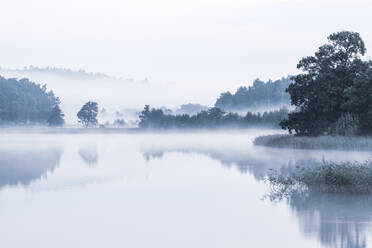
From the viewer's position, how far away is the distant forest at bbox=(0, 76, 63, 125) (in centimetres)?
15650

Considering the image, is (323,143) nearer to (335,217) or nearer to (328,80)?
(328,80)

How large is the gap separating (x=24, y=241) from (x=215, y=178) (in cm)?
1639

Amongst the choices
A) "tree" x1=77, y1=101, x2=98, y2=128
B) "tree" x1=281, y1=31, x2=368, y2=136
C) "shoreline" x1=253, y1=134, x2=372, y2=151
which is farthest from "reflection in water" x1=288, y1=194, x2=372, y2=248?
"tree" x1=77, y1=101, x2=98, y2=128

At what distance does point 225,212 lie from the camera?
19031 millimetres

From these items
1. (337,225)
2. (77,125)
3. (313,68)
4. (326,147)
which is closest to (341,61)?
(313,68)

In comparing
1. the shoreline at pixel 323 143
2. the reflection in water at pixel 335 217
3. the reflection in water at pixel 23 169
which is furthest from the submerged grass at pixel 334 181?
the shoreline at pixel 323 143

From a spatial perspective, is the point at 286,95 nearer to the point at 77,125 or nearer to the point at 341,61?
the point at 77,125

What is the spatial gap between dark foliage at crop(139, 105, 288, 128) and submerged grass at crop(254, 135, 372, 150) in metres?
53.3

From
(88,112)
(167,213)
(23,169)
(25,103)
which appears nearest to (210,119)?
(88,112)

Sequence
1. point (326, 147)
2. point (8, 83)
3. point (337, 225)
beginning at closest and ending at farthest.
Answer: point (337, 225), point (326, 147), point (8, 83)

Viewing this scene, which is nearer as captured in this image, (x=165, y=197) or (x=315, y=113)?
(x=165, y=197)

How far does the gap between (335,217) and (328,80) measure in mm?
38854

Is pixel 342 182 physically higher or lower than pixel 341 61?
lower

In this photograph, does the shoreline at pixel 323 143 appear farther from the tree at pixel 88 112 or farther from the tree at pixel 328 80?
the tree at pixel 88 112
